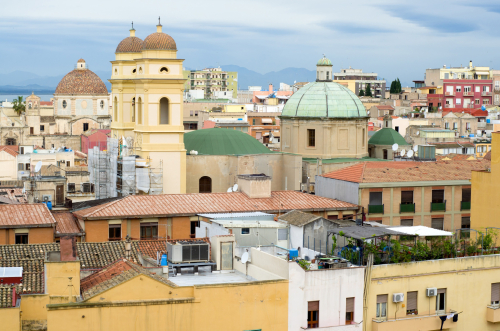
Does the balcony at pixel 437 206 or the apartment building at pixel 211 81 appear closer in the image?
the balcony at pixel 437 206

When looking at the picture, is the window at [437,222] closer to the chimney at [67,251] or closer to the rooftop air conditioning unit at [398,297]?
the rooftop air conditioning unit at [398,297]

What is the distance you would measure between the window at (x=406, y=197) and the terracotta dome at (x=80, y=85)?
202 feet

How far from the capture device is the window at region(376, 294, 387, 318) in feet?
68.8

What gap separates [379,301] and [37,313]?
7.24 m

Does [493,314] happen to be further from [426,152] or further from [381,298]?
[426,152]

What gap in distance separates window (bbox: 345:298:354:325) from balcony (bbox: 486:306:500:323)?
3.56 meters

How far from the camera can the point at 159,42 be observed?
1574 inches

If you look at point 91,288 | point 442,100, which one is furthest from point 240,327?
point 442,100

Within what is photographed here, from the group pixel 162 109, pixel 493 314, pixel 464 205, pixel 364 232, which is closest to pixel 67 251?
pixel 364 232

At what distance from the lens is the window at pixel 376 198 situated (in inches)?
1371

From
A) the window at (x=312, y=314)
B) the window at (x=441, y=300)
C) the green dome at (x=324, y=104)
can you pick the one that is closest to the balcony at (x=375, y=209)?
the green dome at (x=324, y=104)

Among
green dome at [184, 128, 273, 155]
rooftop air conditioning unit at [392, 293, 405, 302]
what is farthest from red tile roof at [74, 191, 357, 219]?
rooftop air conditioning unit at [392, 293, 405, 302]

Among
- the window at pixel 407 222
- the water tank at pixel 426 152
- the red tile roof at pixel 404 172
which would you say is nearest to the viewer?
the window at pixel 407 222

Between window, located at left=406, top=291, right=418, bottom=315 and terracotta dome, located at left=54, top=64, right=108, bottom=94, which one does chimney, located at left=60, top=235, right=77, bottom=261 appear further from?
terracotta dome, located at left=54, top=64, right=108, bottom=94
